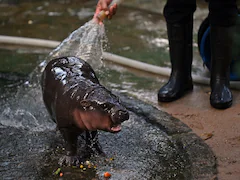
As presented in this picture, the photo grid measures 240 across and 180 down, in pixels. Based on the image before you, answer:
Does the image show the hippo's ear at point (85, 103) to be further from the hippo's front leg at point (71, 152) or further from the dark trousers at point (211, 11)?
the dark trousers at point (211, 11)

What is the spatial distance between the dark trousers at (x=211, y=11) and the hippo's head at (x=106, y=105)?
1399mm

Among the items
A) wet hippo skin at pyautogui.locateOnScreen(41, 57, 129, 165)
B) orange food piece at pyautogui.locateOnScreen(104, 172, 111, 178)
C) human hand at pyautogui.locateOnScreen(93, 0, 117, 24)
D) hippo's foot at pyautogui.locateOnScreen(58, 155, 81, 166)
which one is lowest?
hippo's foot at pyautogui.locateOnScreen(58, 155, 81, 166)

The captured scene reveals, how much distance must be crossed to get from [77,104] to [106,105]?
0.73ft

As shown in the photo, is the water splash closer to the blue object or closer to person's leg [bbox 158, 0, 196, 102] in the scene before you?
person's leg [bbox 158, 0, 196, 102]

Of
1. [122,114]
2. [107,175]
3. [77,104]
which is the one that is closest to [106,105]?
[122,114]

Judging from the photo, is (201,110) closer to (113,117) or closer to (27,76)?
(113,117)

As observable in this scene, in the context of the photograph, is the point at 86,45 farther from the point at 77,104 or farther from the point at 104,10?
the point at 77,104

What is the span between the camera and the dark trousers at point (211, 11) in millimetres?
3459

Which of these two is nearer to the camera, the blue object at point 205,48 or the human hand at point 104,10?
the human hand at point 104,10

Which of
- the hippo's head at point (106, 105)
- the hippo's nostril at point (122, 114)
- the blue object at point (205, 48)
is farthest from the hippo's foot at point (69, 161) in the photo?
the blue object at point (205, 48)

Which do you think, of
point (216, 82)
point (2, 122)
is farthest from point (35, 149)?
point (216, 82)

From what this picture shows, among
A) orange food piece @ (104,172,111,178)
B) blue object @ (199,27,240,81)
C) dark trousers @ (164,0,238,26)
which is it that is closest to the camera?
orange food piece @ (104,172,111,178)

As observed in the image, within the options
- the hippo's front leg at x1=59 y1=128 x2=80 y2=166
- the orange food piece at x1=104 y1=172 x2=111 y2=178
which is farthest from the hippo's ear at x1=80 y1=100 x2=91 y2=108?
the orange food piece at x1=104 y1=172 x2=111 y2=178

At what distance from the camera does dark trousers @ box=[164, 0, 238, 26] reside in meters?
3.46
